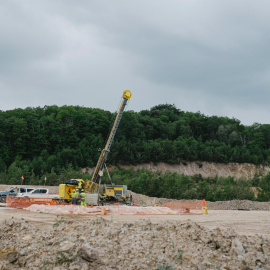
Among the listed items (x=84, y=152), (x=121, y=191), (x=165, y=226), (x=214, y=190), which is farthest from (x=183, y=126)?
(x=165, y=226)

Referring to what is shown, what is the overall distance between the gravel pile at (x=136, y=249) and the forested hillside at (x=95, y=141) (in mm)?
42986

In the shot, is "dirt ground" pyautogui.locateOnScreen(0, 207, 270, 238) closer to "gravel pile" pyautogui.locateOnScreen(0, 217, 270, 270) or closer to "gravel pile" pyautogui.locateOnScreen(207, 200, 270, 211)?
"gravel pile" pyautogui.locateOnScreen(0, 217, 270, 270)

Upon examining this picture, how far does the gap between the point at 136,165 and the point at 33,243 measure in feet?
211

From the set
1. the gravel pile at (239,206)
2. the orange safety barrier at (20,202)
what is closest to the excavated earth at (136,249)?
the orange safety barrier at (20,202)

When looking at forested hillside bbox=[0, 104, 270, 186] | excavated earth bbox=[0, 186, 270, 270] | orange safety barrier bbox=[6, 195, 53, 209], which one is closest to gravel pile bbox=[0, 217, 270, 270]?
excavated earth bbox=[0, 186, 270, 270]

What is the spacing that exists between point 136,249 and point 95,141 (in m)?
66.8

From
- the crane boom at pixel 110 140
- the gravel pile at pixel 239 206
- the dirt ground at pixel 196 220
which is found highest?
the crane boom at pixel 110 140

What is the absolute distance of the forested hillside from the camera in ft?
212

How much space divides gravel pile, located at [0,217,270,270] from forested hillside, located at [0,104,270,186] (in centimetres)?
4299

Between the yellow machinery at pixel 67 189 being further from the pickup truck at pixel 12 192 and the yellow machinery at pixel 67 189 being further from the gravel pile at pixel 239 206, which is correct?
the gravel pile at pixel 239 206

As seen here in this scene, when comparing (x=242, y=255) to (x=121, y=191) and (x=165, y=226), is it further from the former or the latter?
(x=121, y=191)

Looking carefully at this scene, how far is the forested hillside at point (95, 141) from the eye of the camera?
64.5 metres

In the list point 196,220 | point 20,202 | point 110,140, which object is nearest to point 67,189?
point 20,202

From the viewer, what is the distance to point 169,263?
648cm
